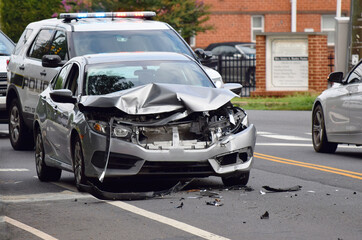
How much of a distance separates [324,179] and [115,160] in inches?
109

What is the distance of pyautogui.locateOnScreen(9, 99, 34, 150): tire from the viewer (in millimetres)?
15866

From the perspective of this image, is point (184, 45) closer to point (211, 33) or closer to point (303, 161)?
point (303, 161)

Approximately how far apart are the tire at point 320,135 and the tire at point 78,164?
5.30m

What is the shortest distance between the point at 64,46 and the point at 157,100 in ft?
15.4

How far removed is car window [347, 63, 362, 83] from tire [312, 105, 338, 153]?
2.67ft

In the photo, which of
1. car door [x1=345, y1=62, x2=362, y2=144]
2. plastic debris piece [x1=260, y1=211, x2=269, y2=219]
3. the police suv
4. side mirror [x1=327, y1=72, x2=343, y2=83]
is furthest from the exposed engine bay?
side mirror [x1=327, y1=72, x2=343, y2=83]

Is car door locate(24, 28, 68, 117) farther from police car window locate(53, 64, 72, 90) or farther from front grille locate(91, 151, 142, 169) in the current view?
Answer: front grille locate(91, 151, 142, 169)

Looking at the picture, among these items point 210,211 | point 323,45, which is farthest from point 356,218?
point 323,45

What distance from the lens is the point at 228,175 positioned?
10.2 meters

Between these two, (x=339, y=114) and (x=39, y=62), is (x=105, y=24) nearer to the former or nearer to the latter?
(x=39, y=62)

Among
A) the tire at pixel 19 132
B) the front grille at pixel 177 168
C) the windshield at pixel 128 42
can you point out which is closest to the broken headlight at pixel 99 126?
the front grille at pixel 177 168

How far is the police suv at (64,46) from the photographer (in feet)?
47.1

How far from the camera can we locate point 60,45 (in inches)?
579

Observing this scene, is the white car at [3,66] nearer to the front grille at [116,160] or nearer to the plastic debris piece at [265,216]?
the front grille at [116,160]
